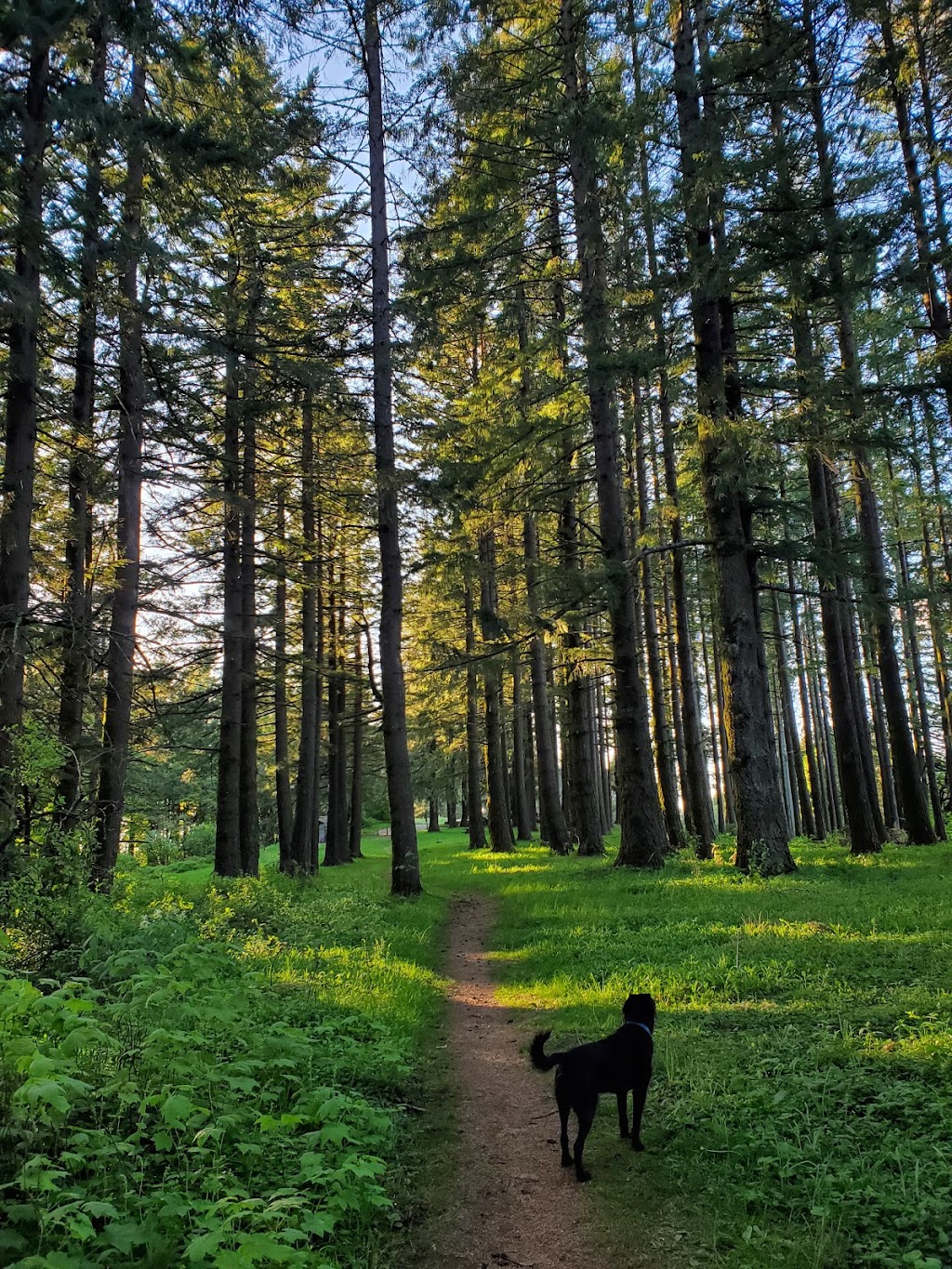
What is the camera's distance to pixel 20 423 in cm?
748

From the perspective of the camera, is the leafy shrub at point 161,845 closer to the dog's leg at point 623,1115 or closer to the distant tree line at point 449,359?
the distant tree line at point 449,359

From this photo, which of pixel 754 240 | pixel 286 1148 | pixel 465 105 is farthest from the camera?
pixel 465 105

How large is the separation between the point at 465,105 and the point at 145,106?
5.15 meters

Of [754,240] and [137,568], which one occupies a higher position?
[754,240]

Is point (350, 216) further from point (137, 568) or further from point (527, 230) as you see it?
point (137, 568)

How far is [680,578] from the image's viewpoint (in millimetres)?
16047

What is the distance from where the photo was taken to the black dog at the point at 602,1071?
152 inches

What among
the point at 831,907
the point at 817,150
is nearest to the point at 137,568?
the point at 831,907

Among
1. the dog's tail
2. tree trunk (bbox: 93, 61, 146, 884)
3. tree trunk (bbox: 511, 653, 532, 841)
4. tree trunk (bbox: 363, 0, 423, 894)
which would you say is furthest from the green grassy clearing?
tree trunk (bbox: 511, 653, 532, 841)

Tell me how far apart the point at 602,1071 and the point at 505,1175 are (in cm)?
80

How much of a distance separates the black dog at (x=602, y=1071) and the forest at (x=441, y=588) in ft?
0.79

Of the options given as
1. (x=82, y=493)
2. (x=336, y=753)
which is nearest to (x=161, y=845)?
(x=82, y=493)

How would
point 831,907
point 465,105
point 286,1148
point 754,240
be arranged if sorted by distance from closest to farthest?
1. point 286,1148
2. point 831,907
3. point 754,240
4. point 465,105

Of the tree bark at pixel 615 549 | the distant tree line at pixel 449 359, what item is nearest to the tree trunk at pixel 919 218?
the distant tree line at pixel 449 359
